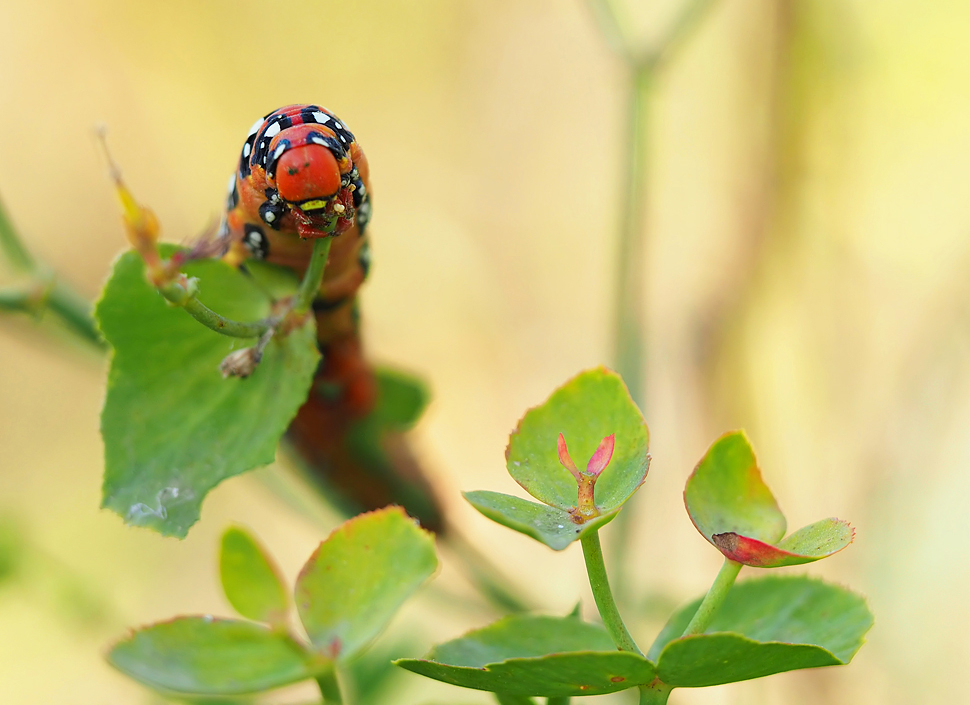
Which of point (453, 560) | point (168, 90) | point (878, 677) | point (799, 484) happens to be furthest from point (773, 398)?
point (168, 90)

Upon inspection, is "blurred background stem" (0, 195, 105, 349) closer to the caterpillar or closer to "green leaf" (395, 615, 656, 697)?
the caterpillar

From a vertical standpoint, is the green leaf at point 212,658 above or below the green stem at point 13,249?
below

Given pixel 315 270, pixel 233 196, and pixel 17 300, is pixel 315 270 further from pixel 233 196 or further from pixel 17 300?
pixel 17 300

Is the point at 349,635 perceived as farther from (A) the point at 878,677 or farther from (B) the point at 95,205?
(B) the point at 95,205

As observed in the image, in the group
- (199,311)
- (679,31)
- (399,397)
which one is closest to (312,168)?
(199,311)

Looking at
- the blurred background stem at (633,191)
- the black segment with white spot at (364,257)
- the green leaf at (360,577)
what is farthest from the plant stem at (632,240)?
the green leaf at (360,577)

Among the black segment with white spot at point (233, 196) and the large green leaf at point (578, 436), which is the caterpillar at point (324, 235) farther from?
the large green leaf at point (578, 436)
